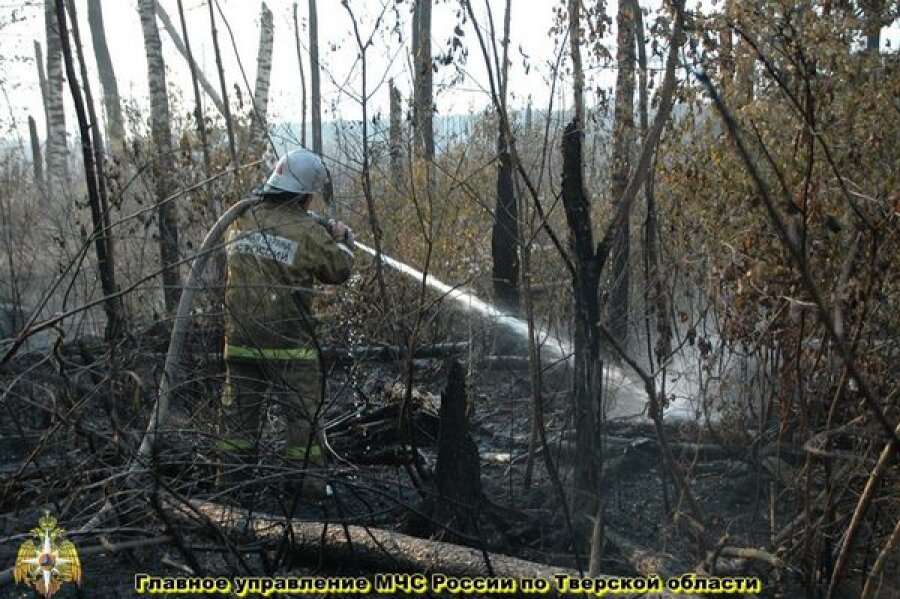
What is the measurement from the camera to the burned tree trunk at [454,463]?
395 cm

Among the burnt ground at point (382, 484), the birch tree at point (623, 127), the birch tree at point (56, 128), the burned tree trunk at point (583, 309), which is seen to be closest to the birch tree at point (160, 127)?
the burnt ground at point (382, 484)

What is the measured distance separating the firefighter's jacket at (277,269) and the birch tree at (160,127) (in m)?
1.99

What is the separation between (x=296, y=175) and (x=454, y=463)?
1.75 meters

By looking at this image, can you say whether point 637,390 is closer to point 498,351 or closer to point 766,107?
point 498,351

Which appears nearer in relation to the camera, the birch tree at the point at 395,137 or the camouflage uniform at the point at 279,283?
the camouflage uniform at the point at 279,283

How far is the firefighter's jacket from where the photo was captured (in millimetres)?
4828

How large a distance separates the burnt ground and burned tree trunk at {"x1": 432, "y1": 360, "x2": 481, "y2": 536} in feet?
0.33

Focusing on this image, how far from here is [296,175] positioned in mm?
4895

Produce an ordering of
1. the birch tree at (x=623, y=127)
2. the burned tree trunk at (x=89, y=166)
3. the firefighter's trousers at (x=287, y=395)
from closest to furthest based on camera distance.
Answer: the burned tree trunk at (x=89, y=166) → the firefighter's trousers at (x=287, y=395) → the birch tree at (x=623, y=127)

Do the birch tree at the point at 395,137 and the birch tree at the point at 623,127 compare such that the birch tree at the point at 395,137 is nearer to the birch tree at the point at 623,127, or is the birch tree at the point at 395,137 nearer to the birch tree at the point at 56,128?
the birch tree at the point at 623,127

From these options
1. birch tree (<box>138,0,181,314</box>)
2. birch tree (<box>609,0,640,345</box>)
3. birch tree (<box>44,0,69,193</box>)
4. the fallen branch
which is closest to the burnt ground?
the fallen branch

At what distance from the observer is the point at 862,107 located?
442 cm

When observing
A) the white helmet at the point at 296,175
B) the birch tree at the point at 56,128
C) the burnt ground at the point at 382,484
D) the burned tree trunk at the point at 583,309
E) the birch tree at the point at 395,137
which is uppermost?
the birch tree at the point at 56,128

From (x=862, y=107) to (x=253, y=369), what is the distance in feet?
10.3
